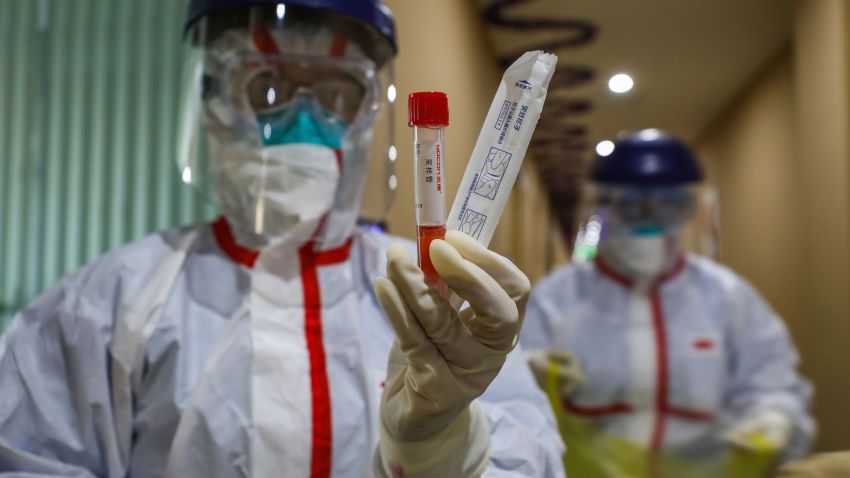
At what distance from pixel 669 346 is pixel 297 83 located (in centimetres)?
132

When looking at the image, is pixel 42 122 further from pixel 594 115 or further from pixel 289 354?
pixel 594 115

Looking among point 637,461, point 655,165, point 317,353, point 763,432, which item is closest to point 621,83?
point 317,353

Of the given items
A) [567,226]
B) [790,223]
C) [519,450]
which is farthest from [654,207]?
[519,450]

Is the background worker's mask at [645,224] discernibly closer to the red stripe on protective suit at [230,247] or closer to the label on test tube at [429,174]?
the red stripe on protective suit at [230,247]

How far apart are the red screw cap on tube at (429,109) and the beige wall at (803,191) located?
3.09ft

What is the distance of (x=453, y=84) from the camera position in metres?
0.58

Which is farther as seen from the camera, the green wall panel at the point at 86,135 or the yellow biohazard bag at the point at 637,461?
the yellow biohazard bag at the point at 637,461

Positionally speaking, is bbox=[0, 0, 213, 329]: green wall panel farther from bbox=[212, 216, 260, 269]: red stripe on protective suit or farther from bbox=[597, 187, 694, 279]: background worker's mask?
bbox=[597, 187, 694, 279]: background worker's mask

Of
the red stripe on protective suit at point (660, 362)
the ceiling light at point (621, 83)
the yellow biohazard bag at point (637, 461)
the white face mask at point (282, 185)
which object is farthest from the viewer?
the red stripe on protective suit at point (660, 362)

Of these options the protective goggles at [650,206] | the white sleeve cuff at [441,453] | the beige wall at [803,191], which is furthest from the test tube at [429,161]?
the protective goggles at [650,206]

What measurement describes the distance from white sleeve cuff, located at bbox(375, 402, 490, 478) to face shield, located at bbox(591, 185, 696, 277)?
1.16m

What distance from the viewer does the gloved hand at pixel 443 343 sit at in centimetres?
52

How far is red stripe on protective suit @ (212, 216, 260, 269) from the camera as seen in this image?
953mm

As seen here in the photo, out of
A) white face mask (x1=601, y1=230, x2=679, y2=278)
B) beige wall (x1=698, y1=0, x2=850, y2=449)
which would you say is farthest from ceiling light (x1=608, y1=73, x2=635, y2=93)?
white face mask (x1=601, y1=230, x2=679, y2=278)
